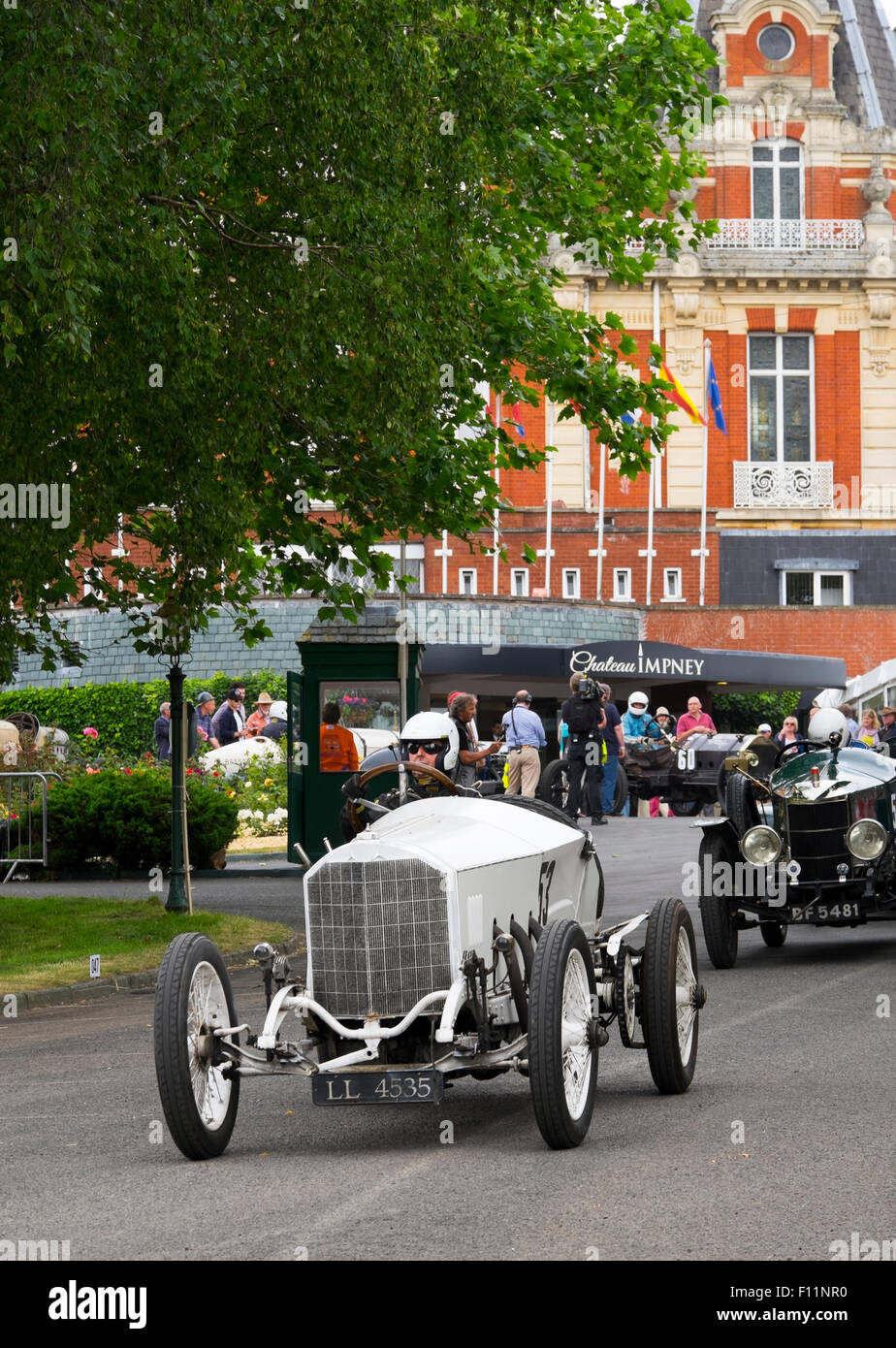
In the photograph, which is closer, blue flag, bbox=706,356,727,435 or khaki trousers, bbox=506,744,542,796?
khaki trousers, bbox=506,744,542,796

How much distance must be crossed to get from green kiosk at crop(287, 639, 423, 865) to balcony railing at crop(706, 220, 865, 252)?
3142 centimetres

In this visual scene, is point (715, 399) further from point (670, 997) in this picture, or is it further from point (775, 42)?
point (670, 997)

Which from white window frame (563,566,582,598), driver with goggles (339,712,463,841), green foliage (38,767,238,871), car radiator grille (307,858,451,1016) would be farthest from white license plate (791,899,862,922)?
white window frame (563,566,582,598)

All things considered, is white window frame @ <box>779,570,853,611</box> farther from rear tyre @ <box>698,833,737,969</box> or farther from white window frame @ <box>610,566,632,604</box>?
rear tyre @ <box>698,833,737,969</box>

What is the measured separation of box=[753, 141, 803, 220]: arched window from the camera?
49156 millimetres

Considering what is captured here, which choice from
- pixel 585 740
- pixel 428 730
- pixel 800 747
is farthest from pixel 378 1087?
pixel 585 740

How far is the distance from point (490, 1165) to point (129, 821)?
49.5 ft

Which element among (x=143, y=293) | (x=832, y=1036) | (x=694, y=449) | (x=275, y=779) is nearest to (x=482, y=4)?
(x=143, y=293)

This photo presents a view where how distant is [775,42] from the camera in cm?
4934

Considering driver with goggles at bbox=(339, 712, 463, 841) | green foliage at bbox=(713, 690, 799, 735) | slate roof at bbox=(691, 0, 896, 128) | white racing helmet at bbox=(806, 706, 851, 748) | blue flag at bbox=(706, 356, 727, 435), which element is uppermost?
slate roof at bbox=(691, 0, 896, 128)

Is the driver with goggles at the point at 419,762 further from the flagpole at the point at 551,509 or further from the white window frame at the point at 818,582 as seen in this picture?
the white window frame at the point at 818,582

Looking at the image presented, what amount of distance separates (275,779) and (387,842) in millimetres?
19279

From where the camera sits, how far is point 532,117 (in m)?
18.4
